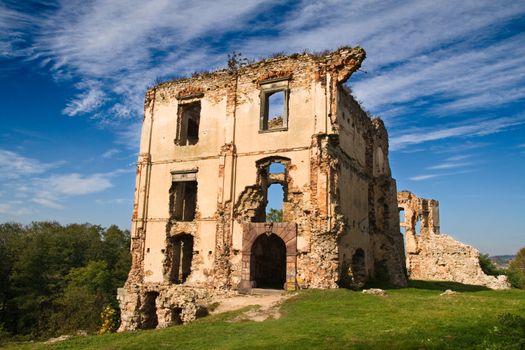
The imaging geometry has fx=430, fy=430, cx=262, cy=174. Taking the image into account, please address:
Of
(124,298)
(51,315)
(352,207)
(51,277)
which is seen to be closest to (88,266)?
(51,277)

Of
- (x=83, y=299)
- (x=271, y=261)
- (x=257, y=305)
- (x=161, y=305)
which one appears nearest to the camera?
(x=257, y=305)

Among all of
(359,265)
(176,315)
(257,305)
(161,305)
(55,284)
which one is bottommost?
(55,284)

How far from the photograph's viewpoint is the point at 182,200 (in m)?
18.5

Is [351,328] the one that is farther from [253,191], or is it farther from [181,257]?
[181,257]

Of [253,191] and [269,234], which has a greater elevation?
[253,191]

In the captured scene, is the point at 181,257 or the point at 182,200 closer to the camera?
the point at 181,257

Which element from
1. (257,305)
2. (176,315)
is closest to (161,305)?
(176,315)

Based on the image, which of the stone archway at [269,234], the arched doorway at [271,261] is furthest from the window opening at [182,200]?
the stone archway at [269,234]

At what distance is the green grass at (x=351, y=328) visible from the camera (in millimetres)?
7180

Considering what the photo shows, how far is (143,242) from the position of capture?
17859 mm

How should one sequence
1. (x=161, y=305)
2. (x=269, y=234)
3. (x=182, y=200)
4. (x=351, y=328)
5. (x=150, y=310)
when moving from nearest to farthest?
(x=351, y=328) → (x=269, y=234) → (x=161, y=305) → (x=150, y=310) → (x=182, y=200)

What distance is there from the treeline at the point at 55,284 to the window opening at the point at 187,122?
11948 millimetres

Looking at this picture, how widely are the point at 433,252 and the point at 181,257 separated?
17.1 metres

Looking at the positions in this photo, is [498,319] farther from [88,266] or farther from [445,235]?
[88,266]
